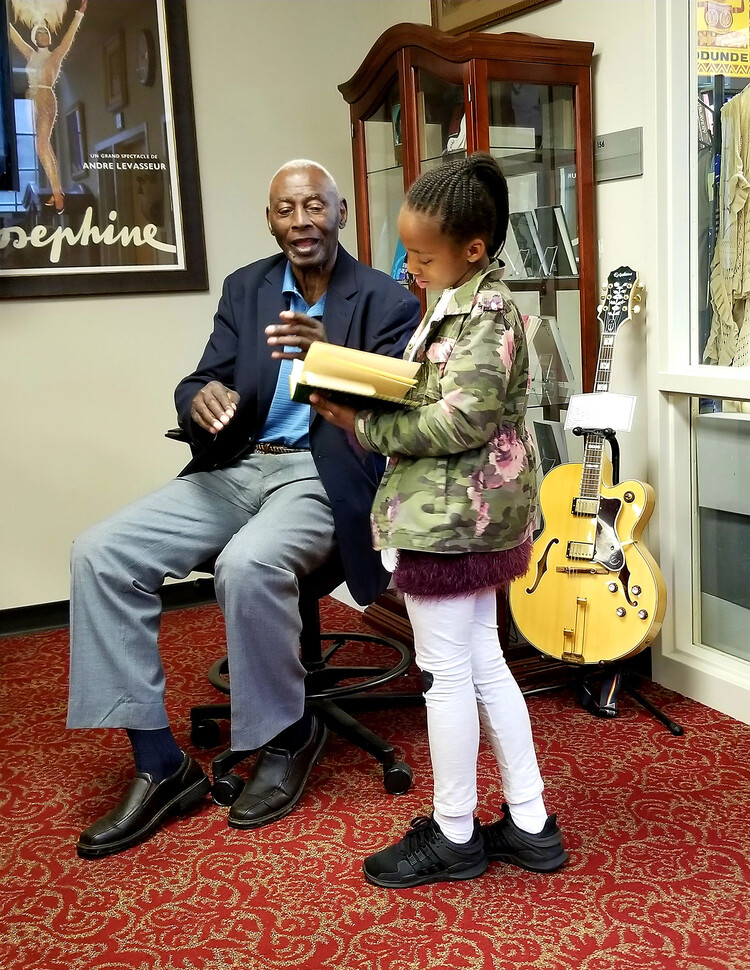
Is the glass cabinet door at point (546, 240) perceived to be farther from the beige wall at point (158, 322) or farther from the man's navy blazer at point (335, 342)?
the beige wall at point (158, 322)

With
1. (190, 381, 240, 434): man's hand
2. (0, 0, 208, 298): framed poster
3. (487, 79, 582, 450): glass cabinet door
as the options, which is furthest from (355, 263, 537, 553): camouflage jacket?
(0, 0, 208, 298): framed poster

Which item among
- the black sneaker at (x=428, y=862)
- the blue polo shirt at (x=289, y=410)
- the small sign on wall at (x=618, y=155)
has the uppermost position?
the small sign on wall at (x=618, y=155)

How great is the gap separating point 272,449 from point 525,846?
3.25 ft

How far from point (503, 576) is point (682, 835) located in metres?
0.64

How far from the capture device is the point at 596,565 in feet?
7.89

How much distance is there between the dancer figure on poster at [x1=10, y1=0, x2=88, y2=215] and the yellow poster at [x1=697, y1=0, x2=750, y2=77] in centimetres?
194

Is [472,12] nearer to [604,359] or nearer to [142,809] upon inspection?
[604,359]

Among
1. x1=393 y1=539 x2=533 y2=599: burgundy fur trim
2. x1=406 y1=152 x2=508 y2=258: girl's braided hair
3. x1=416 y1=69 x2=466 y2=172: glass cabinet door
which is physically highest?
x1=416 y1=69 x2=466 y2=172: glass cabinet door

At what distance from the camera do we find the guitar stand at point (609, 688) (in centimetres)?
243

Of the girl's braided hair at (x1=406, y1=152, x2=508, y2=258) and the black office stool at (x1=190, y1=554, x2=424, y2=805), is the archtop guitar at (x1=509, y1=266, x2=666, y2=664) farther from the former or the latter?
the girl's braided hair at (x1=406, y1=152, x2=508, y2=258)

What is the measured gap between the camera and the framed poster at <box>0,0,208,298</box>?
125 inches

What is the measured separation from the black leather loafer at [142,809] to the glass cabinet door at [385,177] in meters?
1.62

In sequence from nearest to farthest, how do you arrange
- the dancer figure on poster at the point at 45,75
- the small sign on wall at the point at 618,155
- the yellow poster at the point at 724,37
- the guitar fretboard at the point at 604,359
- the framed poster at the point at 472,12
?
the yellow poster at the point at 724,37 < the guitar fretboard at the point at 604,359 < the small sign on wall at the point at 618,155 < the framed poster at the point at 472,12 < the dancer figure on poster at the point at 45,75

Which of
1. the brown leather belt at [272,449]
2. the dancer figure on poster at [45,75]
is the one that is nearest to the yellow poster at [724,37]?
→ the brown leather belt at [272,449]
